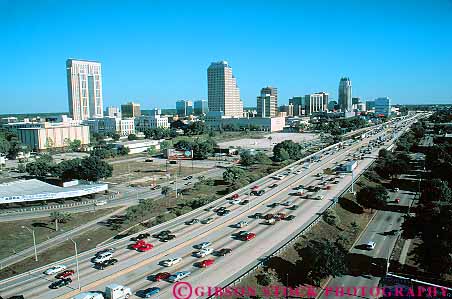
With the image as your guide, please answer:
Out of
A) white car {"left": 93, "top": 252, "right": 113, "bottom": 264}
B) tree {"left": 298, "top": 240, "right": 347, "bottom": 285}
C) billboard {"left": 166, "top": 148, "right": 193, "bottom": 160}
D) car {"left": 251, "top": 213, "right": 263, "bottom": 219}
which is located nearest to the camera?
tree {"left": 298, "top": 240, "right": 347, "bottom": 285}

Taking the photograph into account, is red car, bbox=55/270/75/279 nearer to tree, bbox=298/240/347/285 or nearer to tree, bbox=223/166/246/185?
tree, bbox=298/240/347/285

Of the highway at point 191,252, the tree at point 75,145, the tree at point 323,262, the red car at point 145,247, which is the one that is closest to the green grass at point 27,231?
the highway at point 191,252

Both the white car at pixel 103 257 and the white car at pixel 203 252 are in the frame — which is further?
the white car at pixel 203 252

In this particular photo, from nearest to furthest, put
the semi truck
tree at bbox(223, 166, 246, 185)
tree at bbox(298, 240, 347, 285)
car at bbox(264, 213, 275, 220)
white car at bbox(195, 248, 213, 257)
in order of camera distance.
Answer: the semi truck → tree at bbox(298, 240, 347, 285) → white car at bbox(195, 248, 213, 257) → car at bbox(264, 213, 275, 220) → tree at bbox(223, 166, 246, 185)

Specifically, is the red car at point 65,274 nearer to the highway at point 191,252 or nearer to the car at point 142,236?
the highway at point 191,252

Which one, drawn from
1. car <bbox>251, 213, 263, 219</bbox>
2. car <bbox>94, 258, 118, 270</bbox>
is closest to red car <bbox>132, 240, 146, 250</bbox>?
car <bbox>94, 258, 118, 270</bbox>

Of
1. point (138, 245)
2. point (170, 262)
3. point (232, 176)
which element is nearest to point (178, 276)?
point (170, 262)

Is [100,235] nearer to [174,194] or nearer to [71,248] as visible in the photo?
[71,248]
